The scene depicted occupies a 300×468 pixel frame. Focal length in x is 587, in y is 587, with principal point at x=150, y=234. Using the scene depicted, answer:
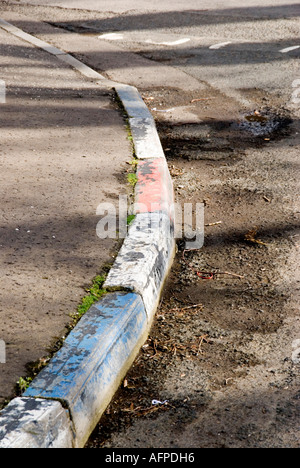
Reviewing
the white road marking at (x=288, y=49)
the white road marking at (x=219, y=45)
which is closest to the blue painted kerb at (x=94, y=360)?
the white road marking at (x=288, y=49)

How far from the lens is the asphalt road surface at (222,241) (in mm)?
2254

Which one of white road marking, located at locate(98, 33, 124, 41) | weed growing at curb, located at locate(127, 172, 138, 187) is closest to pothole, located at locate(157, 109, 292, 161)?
weed growing at curb, located at locate(127, 172, 138, 187)

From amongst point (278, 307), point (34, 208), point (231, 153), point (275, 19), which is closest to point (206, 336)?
point (278, 307)

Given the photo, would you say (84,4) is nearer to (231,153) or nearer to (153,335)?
(231,153)

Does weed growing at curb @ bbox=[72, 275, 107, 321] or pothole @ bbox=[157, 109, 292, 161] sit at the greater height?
weed growing at curb @ bbox=[72, 275, 107, 321]

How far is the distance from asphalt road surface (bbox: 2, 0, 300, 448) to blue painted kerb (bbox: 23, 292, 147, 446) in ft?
0.30

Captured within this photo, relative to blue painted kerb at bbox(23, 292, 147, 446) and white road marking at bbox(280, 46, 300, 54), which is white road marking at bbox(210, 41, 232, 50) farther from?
blue painted kerb at bbox(23, 292, 147, 446)

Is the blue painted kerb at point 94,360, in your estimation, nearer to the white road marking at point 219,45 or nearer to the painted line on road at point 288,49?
the painted line on road at point 288,49

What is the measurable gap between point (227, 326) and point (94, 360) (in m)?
A: 0.78

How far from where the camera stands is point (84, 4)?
33.2 ft

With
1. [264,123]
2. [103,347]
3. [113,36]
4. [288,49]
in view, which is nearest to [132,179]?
[103,347]

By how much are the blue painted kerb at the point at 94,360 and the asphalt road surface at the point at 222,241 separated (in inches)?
3.6

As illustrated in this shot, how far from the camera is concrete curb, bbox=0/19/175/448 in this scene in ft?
6.49

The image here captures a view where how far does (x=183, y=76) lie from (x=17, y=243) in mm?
4219
